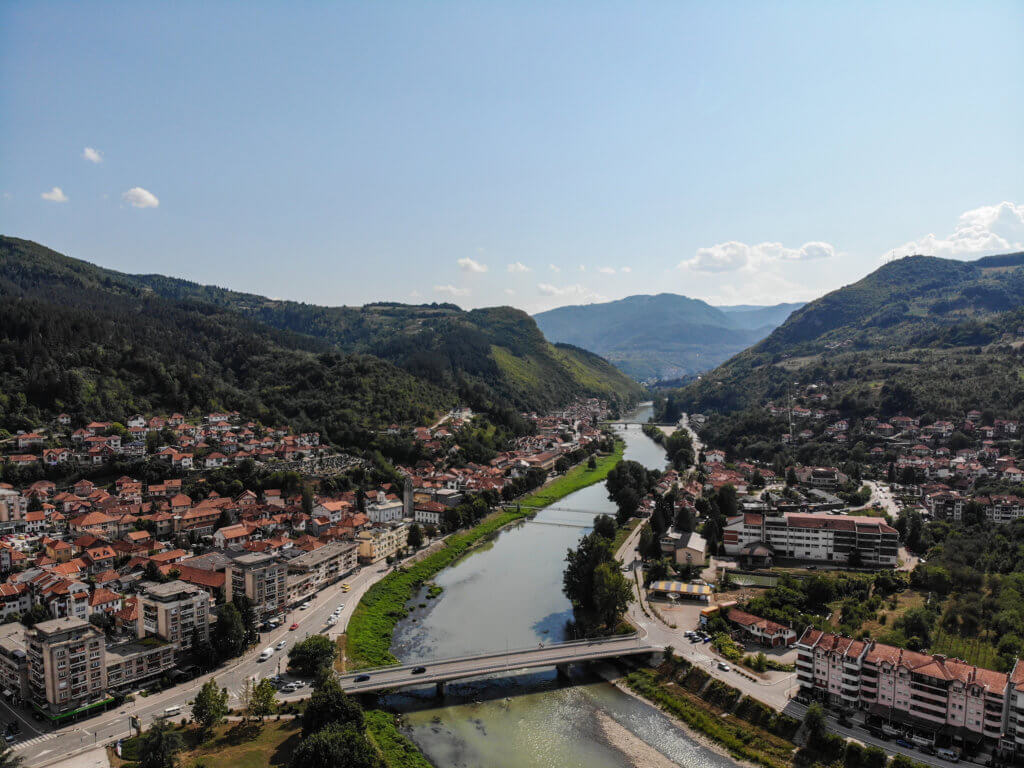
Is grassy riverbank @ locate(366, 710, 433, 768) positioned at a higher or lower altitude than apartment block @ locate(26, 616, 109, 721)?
lower

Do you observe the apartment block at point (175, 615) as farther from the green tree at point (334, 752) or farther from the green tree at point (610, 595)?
the green tree at point (610, 595)

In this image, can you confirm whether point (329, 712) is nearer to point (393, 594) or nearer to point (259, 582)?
point (259, 582)

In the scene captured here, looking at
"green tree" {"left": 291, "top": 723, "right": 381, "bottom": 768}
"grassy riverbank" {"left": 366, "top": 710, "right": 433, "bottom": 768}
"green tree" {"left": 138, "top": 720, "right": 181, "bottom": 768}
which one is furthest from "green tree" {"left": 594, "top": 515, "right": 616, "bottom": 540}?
"green tree" {"left": 138, "top": 720, "right": 181, "bottom": 768}

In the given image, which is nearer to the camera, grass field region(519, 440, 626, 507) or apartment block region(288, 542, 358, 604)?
apartment block region(288, 542, 358, 604)

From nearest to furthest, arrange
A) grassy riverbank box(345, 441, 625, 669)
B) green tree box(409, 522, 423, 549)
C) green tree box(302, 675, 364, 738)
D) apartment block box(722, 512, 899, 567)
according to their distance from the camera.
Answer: green tree box(302, 675, 364, 738), grassy riverbank box(345, 441, 625, 669), apartment block box(722, 512, 899, 567), green tree box(409, 522, 423, 549)

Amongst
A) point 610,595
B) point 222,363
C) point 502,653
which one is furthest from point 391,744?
point 222,363

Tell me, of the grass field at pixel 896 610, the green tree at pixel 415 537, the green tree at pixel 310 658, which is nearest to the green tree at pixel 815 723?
the grass field at pixel 896 610

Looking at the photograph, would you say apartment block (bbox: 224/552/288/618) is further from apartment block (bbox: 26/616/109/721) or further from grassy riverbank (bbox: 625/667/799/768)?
grassy riverbank (bbox: 625/667/799/768)

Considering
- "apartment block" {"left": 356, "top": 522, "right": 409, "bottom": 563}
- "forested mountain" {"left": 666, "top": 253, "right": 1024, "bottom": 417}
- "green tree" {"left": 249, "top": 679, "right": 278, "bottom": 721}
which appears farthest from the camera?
"forested mountain" {"left": 666, "top": 253, "right": 1024, "bottom": 417}
